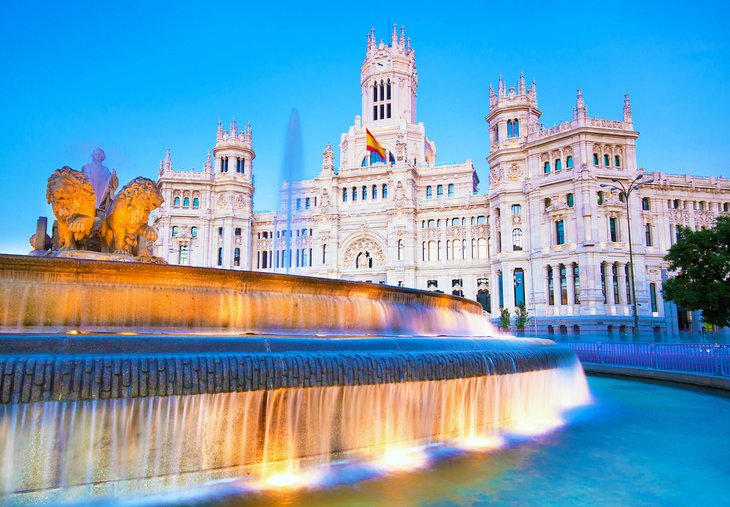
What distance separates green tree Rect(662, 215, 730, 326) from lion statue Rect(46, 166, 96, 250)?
92.6 feet

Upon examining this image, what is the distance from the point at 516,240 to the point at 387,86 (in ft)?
94.6

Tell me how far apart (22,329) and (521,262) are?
43953 mm

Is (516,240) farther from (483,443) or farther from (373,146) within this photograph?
(483,443)

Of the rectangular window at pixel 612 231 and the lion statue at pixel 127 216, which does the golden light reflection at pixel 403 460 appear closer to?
the lion statue at pixel 127 216

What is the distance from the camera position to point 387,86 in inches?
2584

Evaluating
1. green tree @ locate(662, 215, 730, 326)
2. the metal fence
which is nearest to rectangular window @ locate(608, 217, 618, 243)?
green tree @ locate(662, 215, 730, 326)

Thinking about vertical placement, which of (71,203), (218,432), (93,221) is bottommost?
(218,432)

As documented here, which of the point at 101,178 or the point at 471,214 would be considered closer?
the point at 101,178

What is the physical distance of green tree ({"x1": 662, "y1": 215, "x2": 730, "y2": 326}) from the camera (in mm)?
26953

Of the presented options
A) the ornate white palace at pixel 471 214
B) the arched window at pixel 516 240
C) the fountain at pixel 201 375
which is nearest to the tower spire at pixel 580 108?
the ornate white palace at pixel 471 214

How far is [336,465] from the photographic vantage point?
19.9 ft

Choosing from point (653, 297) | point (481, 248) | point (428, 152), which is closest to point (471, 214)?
point (481, 248)

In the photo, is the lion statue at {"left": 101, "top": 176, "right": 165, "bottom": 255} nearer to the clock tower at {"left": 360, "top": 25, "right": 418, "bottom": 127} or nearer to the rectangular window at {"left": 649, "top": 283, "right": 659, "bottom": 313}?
the rectangular window at {"left": 649, "top": 283, "right": 659, "bottom": 313}

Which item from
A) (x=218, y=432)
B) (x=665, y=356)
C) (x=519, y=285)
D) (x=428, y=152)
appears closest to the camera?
(x=218, y=432)
